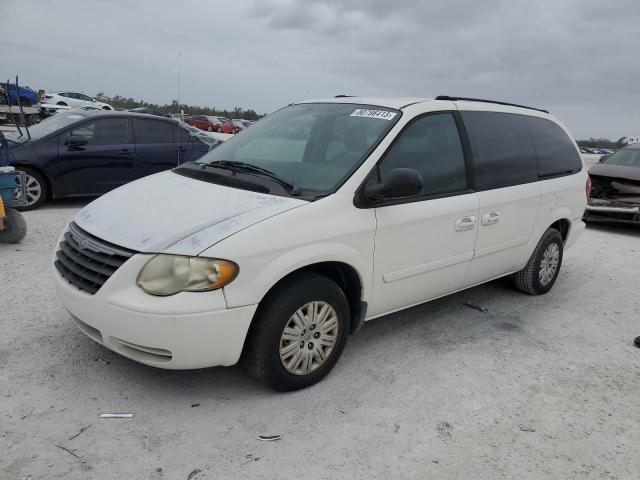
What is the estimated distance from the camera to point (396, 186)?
3.32m

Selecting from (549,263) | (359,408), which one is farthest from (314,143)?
(549,263)

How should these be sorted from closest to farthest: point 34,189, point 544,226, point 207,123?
point 544,226, point 34,189, point 207,123

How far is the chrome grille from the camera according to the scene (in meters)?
2.95

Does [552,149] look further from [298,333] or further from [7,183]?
[7,183]

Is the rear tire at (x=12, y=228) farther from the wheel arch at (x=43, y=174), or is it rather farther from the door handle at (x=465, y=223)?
the door handle at (x=465, y=223)

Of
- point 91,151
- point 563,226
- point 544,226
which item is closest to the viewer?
point 544,226

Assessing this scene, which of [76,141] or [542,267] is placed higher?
[76,141]

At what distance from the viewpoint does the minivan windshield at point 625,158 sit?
9.50m

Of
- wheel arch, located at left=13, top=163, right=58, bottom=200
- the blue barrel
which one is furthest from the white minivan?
wheel arch, located at left=13, top=163, right=58, bottom=200

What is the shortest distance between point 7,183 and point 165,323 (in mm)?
4021

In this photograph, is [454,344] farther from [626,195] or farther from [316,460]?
[626,195]

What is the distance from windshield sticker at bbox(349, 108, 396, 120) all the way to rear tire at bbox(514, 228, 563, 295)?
2163 millimetres

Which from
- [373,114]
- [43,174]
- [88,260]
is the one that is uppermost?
[373,114]

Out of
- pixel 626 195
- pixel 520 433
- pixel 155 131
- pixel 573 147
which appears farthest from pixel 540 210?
pixel 155 131
